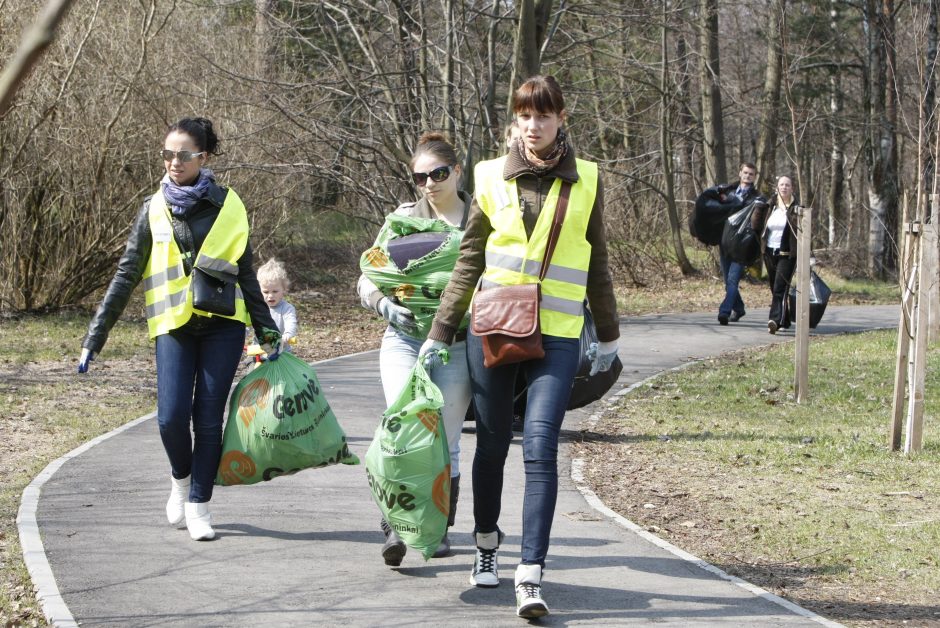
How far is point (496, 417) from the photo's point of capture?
479 cm

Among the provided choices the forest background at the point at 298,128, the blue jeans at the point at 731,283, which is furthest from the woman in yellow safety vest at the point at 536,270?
the blue jeans at the point at 731,283

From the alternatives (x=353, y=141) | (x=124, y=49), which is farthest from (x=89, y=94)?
(x=353, y=141)

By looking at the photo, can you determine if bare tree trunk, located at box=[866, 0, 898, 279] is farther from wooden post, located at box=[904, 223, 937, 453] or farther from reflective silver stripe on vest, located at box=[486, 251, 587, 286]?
reflective silver stripe on vest, located at box=[486, 251, 587, 286]

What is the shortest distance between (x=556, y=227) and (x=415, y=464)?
1101 millimetres

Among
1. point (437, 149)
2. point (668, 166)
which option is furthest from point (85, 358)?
point (668, 166)

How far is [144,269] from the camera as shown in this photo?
18.8 ft

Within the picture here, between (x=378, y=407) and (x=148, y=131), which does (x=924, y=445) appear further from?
(x=148, y=131)

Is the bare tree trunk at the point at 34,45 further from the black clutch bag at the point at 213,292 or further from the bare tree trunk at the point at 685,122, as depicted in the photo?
the bare tree trunk at the point at 685,122

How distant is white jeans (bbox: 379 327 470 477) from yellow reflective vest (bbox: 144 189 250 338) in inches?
31.3

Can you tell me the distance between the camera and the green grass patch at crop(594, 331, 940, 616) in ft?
19.1

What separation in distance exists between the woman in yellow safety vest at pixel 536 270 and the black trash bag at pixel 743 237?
38.3 feet

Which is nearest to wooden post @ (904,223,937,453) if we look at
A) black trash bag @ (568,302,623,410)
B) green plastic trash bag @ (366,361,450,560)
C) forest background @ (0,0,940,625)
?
forest background @ (0,0,940,625)

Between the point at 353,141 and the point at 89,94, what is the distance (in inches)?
142

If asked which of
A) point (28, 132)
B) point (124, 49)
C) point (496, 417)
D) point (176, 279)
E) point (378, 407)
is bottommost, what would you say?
point (378, 407)
